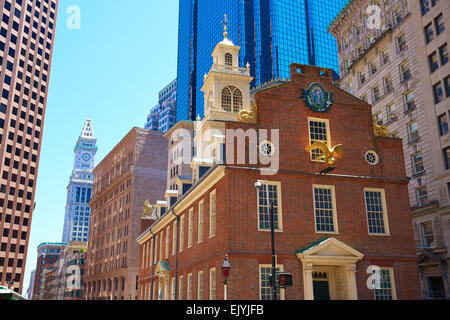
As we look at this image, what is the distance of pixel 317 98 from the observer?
1115 inches

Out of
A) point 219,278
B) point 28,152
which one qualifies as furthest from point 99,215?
point 219,278

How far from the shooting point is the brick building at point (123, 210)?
289 feet

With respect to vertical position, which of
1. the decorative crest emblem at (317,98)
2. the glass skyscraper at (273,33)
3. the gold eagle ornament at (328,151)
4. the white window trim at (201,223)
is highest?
the glass skyscraper at (273,33)

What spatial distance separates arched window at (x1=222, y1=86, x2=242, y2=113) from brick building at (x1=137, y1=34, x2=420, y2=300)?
50.3 feet

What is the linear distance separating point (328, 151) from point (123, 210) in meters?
76.1

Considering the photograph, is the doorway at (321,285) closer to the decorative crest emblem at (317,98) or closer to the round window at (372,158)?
the round window at (372,158)

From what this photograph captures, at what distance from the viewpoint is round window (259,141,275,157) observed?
25.9 meters

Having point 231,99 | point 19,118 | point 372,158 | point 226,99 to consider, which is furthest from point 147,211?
point 19,118

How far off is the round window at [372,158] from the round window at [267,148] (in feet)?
21.9

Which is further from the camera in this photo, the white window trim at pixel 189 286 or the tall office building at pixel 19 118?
the tall office building at pixel 19 118

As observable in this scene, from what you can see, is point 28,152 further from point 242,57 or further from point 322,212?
point 322,212

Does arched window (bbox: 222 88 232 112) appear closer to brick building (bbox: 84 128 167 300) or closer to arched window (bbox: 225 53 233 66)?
arched window (bbox: 225 53 233 66)

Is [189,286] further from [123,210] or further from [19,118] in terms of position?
[19,118]

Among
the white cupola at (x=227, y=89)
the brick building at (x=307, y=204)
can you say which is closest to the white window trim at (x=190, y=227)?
the brick building at (x=307, y=204)
